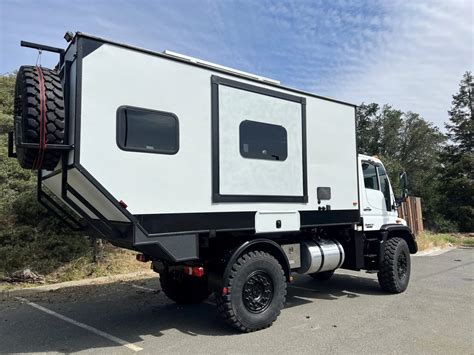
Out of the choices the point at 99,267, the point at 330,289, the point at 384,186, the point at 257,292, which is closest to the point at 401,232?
the point at 384,186

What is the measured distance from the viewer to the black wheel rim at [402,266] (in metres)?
7.54

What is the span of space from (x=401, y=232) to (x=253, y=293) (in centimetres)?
395

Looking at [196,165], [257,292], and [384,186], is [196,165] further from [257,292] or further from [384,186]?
[384,186]

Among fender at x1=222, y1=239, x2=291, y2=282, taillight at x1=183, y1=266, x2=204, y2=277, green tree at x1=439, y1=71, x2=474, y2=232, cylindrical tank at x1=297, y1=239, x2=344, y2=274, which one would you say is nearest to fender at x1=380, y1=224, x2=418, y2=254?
cylindrical tank at x1=297, y1=239, x2=344, y2=274

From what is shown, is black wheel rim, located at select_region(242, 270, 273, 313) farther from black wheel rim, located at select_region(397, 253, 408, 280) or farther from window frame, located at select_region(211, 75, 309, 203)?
black wheel rim, located at select_region(397, 253, 408, 280)

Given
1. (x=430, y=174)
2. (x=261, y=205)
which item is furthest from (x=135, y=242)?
(x=430, y=174)

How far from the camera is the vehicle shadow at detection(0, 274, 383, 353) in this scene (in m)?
5.11

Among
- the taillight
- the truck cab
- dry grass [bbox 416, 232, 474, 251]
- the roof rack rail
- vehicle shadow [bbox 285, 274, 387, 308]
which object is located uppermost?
the roof rack rail

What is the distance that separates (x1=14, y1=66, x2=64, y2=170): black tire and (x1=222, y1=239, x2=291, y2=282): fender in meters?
2.35

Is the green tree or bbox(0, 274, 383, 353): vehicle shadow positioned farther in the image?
the green tree

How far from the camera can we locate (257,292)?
17.9ft

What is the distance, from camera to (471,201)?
30.9 metres

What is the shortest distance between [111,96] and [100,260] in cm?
674

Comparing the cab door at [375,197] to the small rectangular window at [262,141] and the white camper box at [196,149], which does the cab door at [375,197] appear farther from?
Answer: the small rectangular window at [262,141]
